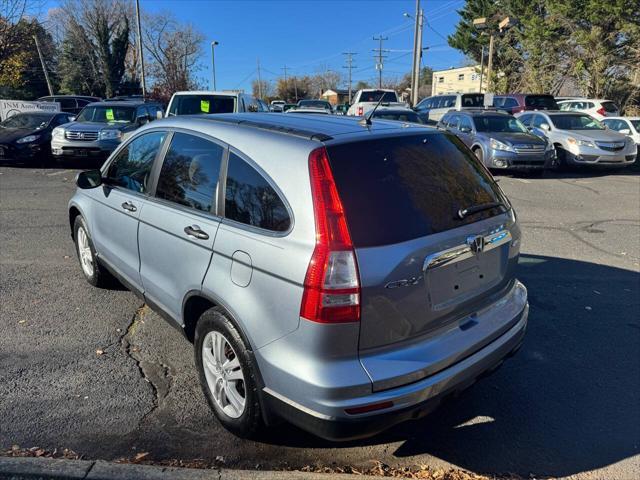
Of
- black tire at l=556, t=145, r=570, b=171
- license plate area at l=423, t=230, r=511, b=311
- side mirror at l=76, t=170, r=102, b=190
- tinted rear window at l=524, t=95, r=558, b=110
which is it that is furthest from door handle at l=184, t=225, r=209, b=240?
tinted rear window at l=524, t=95, r=558, b=110

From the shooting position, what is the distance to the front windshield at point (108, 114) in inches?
540

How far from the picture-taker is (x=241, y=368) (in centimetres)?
257

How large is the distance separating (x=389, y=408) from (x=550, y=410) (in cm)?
151

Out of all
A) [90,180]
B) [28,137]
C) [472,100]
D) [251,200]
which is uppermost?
[472,100]

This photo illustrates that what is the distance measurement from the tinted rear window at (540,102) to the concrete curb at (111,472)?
2339 cm

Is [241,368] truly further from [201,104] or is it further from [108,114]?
[108,114]

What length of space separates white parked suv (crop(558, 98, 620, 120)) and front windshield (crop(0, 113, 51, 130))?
2055cm

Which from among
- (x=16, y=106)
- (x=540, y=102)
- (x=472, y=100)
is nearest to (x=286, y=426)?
(x=472, y=100)

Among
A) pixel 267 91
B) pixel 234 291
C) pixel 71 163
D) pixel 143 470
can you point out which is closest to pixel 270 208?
pixel 234 291

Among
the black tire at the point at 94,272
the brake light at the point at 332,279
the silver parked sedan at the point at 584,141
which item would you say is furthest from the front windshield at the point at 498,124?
the brake light at the point at 332,279

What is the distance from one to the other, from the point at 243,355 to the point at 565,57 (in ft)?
119

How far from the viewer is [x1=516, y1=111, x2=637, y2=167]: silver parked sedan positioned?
44.0 feet

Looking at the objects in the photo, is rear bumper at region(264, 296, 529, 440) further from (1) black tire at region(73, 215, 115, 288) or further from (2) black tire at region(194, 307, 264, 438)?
(1) black tire at region(73, 215, 115, 288)

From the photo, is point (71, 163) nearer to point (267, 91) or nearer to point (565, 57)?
point (565, 57)
